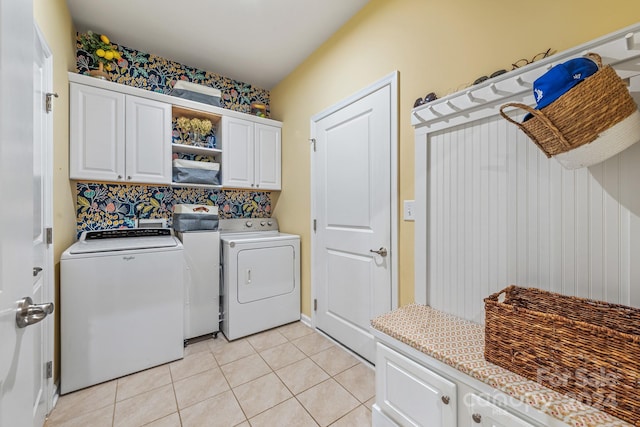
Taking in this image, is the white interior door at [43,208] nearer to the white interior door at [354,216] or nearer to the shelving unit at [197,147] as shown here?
the shelving unit at [197,147]

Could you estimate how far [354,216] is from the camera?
7.32 feet

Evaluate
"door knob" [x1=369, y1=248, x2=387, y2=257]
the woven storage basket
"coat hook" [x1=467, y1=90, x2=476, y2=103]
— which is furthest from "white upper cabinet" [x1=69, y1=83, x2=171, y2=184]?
the woven storage basket

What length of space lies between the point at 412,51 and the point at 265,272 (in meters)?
2.19

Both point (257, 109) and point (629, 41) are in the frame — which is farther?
point (257, 109)

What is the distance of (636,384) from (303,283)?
238 centimetres

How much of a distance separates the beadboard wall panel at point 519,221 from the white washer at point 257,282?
1522 millimetres

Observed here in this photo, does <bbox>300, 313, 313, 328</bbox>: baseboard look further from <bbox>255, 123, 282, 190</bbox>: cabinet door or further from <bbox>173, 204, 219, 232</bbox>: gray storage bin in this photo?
<bbox>255, 123, 282, 190</bbox>: cabinet door

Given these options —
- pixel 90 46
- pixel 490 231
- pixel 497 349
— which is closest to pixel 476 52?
pixel 490 231

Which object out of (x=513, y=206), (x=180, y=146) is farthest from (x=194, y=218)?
(x=513, y=206)

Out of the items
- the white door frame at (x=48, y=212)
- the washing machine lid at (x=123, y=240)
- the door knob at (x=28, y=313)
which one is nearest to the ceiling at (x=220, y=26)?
the white door frame at (x=48, y=212)

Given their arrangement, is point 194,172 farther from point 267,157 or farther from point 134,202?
point 267,157

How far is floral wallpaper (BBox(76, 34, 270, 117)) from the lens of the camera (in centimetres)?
254

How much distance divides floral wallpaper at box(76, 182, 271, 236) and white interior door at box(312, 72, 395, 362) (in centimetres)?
114

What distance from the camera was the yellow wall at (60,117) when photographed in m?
1.67
